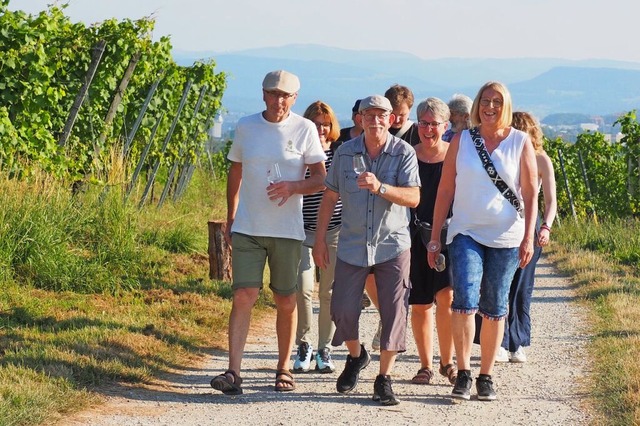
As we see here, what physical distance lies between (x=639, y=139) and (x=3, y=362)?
668 inches

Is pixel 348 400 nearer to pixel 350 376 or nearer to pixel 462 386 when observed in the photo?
pixel 350 376

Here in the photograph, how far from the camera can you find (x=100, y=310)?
9289mm

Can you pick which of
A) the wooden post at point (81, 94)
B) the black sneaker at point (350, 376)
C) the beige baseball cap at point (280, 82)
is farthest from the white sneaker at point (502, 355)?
the wooden post at point (81, 94)

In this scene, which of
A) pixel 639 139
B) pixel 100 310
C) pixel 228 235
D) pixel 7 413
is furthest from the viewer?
pixel 639 139

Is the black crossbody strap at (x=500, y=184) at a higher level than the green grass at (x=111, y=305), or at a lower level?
higher

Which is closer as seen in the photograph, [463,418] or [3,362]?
[463,418]

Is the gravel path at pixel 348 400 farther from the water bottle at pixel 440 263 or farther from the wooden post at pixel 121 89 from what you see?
the wooden post at pixel 121 89

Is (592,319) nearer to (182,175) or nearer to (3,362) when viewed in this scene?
(3,362)

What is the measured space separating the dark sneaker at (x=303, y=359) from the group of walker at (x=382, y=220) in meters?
0.60

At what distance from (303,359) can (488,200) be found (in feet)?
6.01

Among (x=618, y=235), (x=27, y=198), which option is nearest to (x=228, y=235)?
(x=27, y=198)

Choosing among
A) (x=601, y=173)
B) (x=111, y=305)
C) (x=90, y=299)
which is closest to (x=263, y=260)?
(x=111, y=305)

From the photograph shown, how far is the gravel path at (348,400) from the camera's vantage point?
6359 millimetres

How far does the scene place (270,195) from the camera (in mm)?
6965
